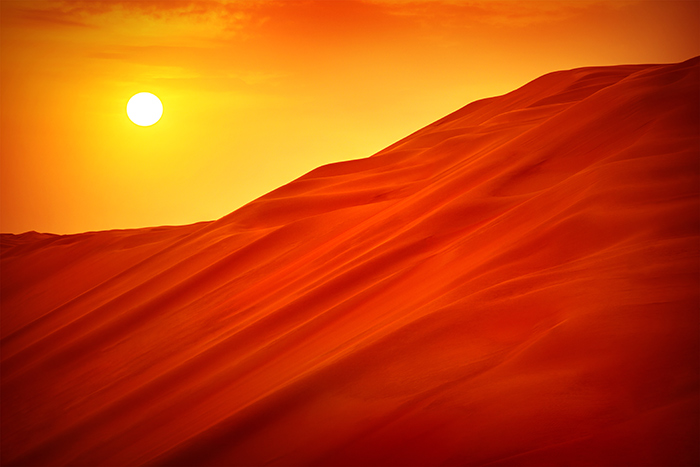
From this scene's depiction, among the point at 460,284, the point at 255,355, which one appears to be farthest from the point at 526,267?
the point at 255,355

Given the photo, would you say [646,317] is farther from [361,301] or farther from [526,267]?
[361,301]

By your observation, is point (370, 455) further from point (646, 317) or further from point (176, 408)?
point (176, 408)

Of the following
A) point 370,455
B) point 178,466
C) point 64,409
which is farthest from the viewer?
point 64,409

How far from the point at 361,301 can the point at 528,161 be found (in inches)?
69.1

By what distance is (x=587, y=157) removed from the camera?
3766 mm

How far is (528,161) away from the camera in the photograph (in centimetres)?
409

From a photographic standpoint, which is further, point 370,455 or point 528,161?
point 528,161

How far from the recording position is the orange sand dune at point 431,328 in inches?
71.6

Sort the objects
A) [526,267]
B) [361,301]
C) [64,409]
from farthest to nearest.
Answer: [64,409] → [361,301] → [526,267]

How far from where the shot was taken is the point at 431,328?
242 centimetres

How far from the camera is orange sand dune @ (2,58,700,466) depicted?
1819mm

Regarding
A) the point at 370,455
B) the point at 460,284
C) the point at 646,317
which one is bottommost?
the point at 370,455

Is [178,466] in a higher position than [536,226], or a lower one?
lower

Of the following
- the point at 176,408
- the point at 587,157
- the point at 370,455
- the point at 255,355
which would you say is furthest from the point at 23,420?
the point at 587,157
